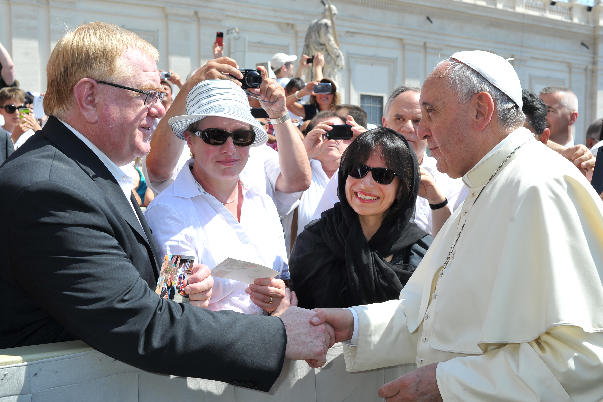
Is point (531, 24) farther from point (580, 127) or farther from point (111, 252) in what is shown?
point (111, 252)

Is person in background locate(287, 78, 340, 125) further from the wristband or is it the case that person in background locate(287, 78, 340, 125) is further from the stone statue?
the stone statue

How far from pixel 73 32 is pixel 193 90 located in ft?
3.01

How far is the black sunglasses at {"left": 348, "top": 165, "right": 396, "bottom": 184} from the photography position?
3.33 meters

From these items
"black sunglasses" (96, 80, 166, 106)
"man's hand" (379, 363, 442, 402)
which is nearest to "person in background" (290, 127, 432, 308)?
"man's hand" (379, 363, 442, 402)

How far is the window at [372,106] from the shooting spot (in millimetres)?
26078

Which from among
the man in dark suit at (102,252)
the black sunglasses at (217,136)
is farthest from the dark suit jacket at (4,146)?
the man in dark suit at (102,252)

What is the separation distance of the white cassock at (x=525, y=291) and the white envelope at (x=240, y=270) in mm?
693

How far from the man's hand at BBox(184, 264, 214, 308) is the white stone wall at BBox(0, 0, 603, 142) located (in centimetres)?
857

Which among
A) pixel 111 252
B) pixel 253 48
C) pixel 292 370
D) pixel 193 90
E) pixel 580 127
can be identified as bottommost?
pixel 292 370

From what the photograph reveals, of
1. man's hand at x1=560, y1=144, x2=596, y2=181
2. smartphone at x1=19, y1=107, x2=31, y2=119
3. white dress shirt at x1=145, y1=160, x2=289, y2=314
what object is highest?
smartphone at x1=19, y1=107, x2=31, y2=119

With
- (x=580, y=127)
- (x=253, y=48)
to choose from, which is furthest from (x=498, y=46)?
(x=253, y=48)

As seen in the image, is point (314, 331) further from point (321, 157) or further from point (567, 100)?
point (567, 100)

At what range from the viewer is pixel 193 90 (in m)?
3.20

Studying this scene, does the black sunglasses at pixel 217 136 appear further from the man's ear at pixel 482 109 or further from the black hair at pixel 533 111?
the black hair at pixel 533 111
